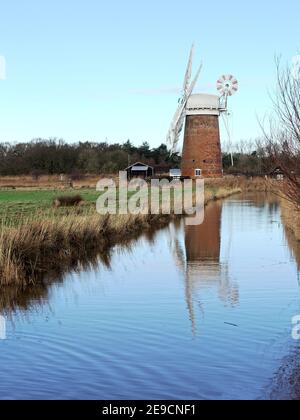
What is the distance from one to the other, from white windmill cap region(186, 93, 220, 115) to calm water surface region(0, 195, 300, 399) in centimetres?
4378

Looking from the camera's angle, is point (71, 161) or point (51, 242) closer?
point (51, 242)

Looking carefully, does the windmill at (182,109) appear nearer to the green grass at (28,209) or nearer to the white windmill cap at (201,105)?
the white windmill cap at (201,105)

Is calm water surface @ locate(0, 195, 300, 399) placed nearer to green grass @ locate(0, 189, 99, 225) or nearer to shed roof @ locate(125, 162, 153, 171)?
green grass @ locate(0, 189, 99, 225)

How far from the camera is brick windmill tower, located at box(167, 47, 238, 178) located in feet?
190

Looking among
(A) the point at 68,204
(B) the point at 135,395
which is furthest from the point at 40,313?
(A) the point at 68,204

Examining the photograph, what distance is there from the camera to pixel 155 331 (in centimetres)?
845

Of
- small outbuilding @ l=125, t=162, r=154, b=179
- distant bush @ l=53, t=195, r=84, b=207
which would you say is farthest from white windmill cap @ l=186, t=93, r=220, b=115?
distant bush @ l=53, t=195, r=84, b=207

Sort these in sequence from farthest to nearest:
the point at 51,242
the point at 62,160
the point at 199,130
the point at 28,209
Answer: the point at 62,160 → the point at 199,130 → the point at 28,209 → the point at 51,242

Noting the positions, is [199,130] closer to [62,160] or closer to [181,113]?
[181,113]

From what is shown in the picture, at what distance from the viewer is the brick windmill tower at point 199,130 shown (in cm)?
5800

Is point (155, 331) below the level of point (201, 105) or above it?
below

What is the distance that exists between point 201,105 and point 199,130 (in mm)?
2372

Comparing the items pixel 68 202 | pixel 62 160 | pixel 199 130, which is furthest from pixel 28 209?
pixel 62 160
